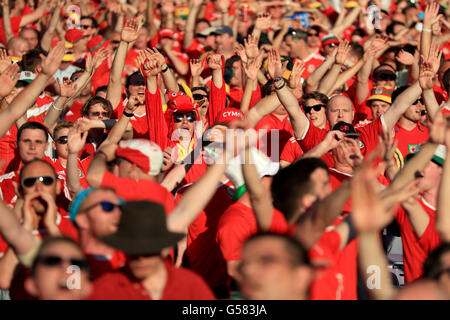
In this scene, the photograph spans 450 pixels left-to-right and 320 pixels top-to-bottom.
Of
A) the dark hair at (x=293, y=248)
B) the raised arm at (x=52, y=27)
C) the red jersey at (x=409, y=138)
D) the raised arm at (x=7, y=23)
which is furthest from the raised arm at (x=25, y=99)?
the raised arm at (x=7, y=23)

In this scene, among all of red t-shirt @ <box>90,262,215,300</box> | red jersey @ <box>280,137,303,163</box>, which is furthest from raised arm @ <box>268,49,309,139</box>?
red t-shirt @ <box>90,262,215,300</box>

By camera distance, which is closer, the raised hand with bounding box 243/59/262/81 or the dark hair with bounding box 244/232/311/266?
the dark hair with bounding box 244/232/311/266

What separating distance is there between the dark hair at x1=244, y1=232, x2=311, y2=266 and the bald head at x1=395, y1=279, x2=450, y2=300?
1.69ft

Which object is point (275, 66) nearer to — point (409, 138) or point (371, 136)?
point (371, 136)

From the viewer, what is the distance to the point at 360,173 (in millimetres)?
3359

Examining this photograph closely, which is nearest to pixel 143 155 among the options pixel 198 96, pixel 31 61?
pixel 198 96

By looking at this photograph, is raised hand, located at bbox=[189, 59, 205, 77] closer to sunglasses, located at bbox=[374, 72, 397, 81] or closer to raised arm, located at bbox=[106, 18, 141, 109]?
raised arm, located at bbox=[106, 18, 141, 109]

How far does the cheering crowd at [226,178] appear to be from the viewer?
11.6ft

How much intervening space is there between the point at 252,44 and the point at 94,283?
4.73 m

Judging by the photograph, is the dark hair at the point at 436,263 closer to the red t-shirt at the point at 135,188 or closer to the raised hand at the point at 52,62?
the red t-shirt at the point at 135,188

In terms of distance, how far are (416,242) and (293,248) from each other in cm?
193

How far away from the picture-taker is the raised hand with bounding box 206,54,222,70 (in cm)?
771

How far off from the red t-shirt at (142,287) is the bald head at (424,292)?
3.34ft

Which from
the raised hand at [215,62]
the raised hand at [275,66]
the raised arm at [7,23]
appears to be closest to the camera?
the raised hand at [275,66]
